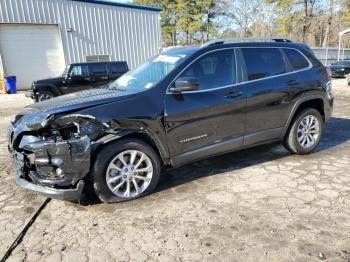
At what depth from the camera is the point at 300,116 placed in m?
5.11

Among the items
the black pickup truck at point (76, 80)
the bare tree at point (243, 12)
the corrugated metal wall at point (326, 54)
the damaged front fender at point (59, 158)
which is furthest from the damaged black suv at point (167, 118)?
the bare tree at point (243, 12)

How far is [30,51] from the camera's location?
19.3 meters

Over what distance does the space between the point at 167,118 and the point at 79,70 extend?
32.2 ft

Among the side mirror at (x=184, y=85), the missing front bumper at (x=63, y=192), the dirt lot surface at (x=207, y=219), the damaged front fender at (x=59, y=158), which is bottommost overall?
the dirt lot surface at (x=207, y=219)

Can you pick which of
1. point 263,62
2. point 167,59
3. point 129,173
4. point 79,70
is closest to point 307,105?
point 263,62

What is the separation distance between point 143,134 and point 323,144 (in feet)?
12.2

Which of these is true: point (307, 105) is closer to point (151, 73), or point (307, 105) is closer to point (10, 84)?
point (151, 73)

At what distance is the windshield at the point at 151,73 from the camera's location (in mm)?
4076

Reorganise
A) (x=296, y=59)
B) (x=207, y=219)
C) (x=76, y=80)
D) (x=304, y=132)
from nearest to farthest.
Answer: (x=207, y=219) < (x=296, y=59) < (x=304, y=132) < (x=76, y=80)

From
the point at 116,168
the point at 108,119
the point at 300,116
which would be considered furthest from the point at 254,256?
the point at 300,116

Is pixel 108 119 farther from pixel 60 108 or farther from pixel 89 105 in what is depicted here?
pixel 60 108

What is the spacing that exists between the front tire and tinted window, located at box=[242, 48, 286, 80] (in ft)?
6.21

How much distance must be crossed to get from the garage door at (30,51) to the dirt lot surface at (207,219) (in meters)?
16.5

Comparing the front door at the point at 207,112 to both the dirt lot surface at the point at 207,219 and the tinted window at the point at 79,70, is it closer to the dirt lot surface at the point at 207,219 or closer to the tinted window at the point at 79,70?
the dirt lot surface at the point at 207,219
